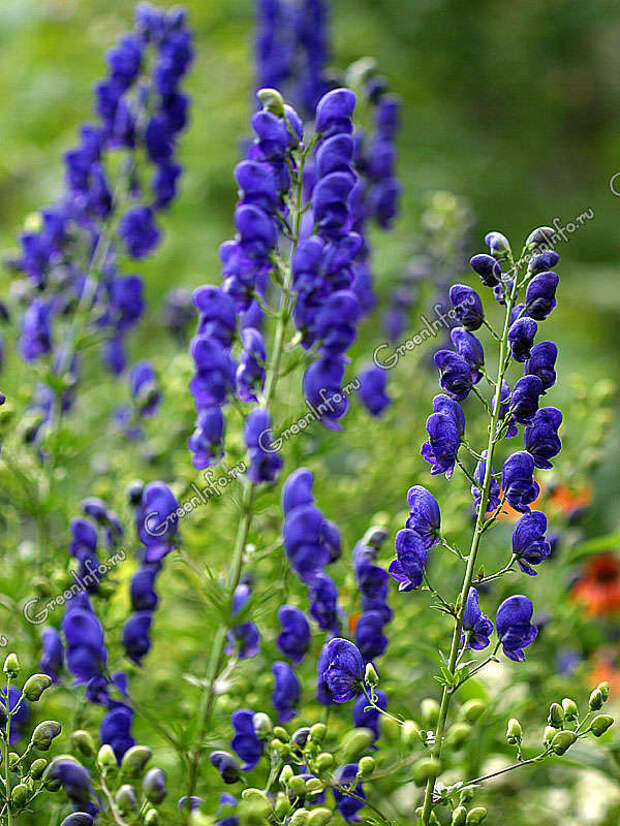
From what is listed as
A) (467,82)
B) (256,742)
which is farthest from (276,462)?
(467,82)

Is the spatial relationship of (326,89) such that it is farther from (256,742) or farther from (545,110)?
(545,110)

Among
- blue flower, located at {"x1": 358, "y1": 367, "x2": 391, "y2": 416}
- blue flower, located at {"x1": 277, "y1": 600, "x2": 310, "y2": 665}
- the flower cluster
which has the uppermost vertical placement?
the flower cluster

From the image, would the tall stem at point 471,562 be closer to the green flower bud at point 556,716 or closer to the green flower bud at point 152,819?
the green flower bud at point 556,716

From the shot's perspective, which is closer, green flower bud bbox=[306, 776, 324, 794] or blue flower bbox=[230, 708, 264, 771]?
green flower bud bbox=[306, 776, 324, 794]

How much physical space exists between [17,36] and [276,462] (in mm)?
2785

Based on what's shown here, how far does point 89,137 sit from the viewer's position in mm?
1518

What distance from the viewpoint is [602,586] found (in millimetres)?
1906

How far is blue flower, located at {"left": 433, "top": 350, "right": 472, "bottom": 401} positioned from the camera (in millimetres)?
836

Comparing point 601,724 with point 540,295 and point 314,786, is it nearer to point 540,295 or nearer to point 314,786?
point 314,786

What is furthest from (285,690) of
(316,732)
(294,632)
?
(316,732)

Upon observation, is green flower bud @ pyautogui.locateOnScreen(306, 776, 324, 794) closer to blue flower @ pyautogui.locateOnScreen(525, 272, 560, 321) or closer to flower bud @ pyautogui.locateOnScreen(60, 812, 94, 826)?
flower bud @ pyautogui.locateOnScreen(60, 812, 94, 826)

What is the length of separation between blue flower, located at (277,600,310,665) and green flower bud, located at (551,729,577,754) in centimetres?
28

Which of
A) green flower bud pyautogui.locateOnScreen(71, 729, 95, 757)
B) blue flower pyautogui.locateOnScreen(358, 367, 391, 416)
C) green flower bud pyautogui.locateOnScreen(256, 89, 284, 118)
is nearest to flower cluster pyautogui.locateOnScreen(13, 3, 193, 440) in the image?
blue flower pyautogui.locateOnScreen(358, 367, 391, 416)

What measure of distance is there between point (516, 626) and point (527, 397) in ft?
0.66
